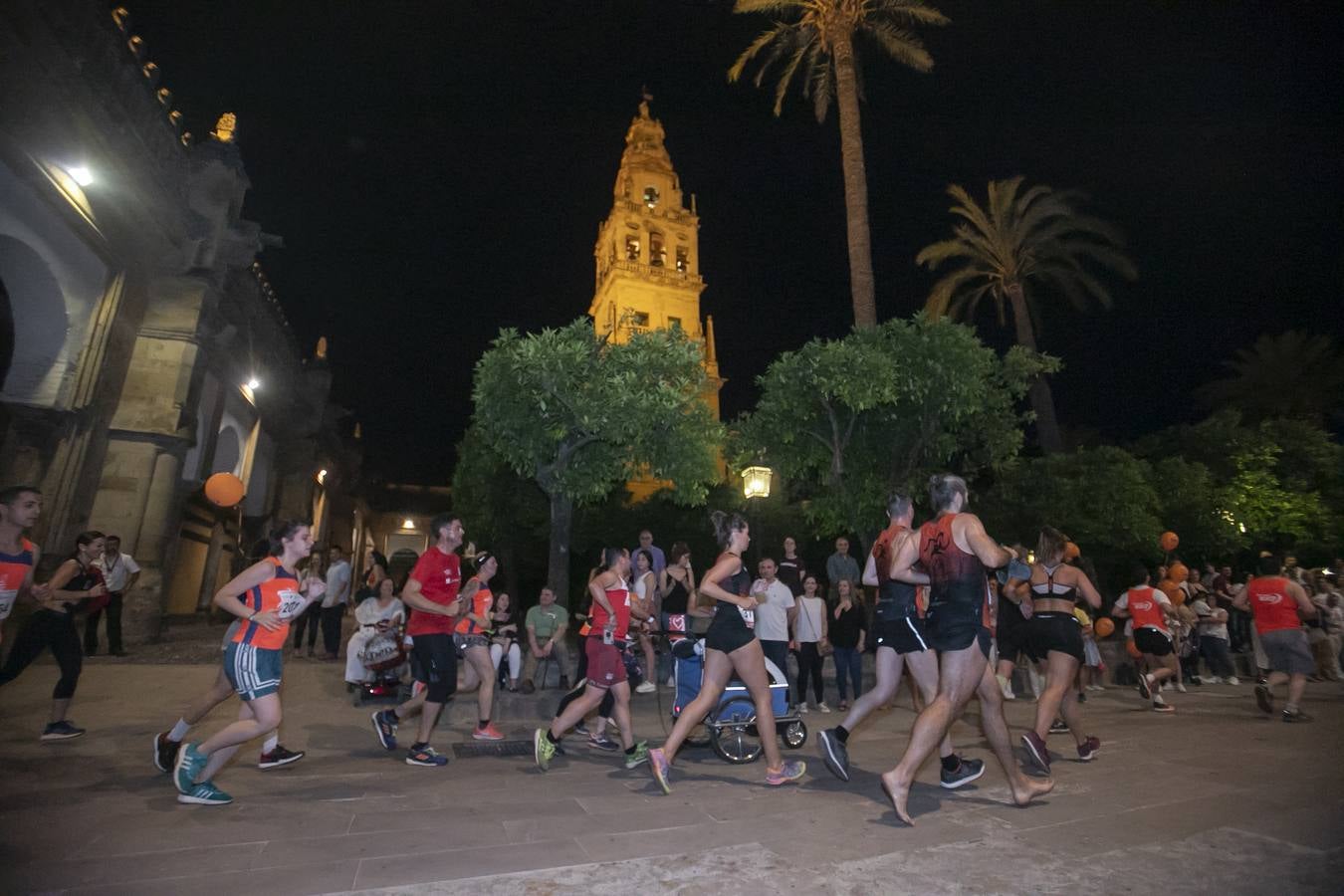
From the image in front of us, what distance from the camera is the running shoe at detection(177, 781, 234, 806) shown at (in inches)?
181

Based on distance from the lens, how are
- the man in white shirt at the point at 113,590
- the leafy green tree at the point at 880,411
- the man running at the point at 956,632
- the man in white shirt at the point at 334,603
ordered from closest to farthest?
the man running at the point at 956,632
the man in white shirt at the point at 113,590
the man in white shirt at the point at 334,603
the leafy green tree at the point at 880,411

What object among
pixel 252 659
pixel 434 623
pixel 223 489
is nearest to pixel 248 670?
pixel 252 659

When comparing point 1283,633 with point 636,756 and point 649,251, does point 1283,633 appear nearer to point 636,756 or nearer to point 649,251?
point 636,756

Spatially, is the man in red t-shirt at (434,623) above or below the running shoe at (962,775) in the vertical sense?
above

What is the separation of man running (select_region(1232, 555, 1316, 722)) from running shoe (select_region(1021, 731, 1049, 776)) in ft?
18.1

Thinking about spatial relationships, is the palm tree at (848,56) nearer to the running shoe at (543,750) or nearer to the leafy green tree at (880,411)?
the leafy green tree at (880,411)

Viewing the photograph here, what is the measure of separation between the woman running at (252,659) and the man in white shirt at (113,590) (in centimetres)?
754

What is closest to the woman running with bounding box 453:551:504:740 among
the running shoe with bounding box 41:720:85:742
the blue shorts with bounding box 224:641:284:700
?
the blue shorts with bounding box 224:641:284:700

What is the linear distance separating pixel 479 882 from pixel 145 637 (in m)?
14.8

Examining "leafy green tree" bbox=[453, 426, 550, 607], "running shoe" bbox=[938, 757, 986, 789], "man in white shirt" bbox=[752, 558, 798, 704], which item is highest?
"leafy green tree" bbox=[453, 426, 550, 607]

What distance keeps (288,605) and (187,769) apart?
117 centimetres

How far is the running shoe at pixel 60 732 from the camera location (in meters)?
6.31

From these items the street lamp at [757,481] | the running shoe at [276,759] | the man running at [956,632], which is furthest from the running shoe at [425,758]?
the street lamp at [757,481]

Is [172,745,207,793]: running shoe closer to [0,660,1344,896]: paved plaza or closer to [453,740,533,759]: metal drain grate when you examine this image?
[0,660,1344,896]: paved plaza
